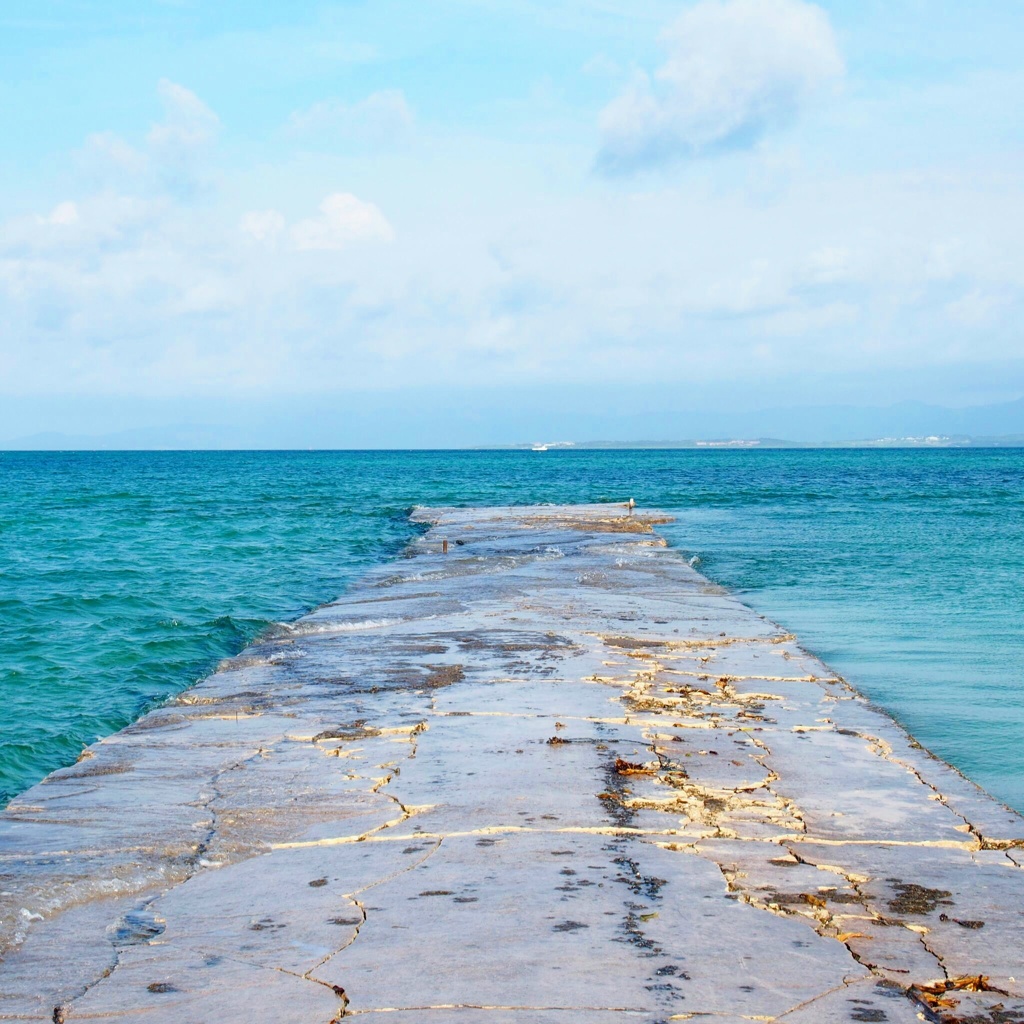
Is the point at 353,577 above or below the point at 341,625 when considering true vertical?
below

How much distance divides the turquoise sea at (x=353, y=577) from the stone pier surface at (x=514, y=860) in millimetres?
1198

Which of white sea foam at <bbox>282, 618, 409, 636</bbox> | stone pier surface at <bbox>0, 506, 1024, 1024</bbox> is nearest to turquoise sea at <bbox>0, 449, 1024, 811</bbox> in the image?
white sea foam at <bbox>282, 618, 409, 636</bbox>

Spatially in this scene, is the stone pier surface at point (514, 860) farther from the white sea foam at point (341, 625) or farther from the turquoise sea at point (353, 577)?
the white sea foam at point (341, 625)

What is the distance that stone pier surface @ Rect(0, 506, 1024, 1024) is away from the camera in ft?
10.5

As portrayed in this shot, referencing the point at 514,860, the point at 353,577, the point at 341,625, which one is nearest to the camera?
the point at 514,860

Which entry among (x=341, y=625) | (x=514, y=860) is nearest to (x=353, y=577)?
(x=341, y=625)

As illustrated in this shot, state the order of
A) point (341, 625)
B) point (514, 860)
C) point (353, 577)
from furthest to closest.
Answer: point (353, 577), point (341, 625), point (514, 860)

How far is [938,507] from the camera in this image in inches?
1227

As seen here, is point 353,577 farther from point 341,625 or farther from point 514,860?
point 514,860

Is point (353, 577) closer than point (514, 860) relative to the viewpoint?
No

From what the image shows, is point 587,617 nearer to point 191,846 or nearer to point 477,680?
point 477,680

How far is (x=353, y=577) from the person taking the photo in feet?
54.9

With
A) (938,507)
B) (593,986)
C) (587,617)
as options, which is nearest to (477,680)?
(587,617)

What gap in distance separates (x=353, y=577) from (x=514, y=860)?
12747 millimetres
